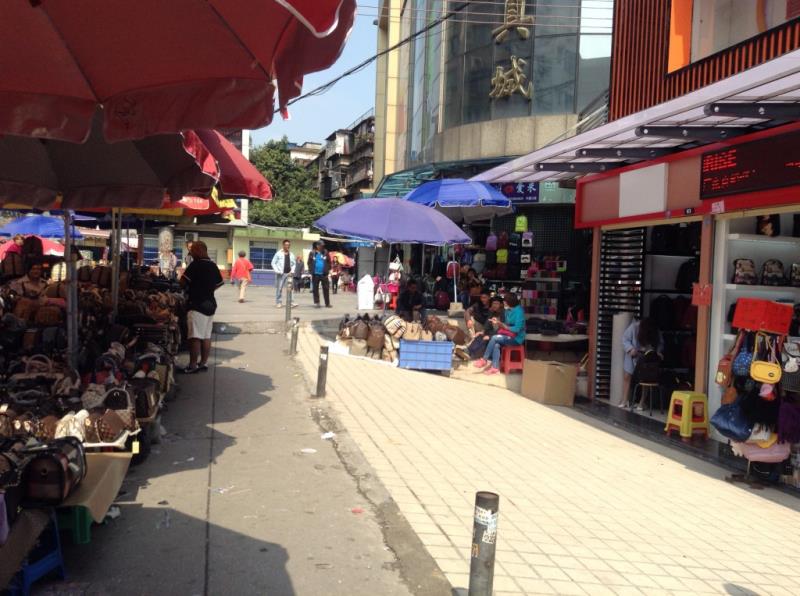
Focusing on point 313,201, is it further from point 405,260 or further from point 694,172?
point 694,172

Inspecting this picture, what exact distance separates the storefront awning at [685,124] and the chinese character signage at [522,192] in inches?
225

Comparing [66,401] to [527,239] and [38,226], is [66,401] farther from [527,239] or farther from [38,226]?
[38,226]

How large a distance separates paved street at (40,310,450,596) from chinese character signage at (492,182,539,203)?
423 inches

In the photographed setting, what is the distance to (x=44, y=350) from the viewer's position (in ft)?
21.2

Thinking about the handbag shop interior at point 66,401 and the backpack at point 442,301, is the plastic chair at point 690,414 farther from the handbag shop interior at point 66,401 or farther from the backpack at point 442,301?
the backpack at point 442,301

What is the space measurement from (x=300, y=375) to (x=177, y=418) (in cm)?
312

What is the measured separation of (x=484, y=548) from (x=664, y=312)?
25.0ft

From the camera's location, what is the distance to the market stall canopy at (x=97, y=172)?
5875mm

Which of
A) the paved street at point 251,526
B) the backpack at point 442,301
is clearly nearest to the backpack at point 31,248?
the paved street at point 251,526

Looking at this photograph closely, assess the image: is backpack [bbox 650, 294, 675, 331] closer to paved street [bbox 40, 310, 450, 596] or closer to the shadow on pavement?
paved street [bbox 40, 310, 450, 596]

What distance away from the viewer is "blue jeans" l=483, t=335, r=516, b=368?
456 inches

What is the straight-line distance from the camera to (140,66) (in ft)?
10.8

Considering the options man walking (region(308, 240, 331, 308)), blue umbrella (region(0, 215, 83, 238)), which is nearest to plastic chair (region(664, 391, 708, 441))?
man walking (region(308, 240, 331, 308))

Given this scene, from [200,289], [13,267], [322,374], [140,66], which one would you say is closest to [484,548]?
[140,66]
